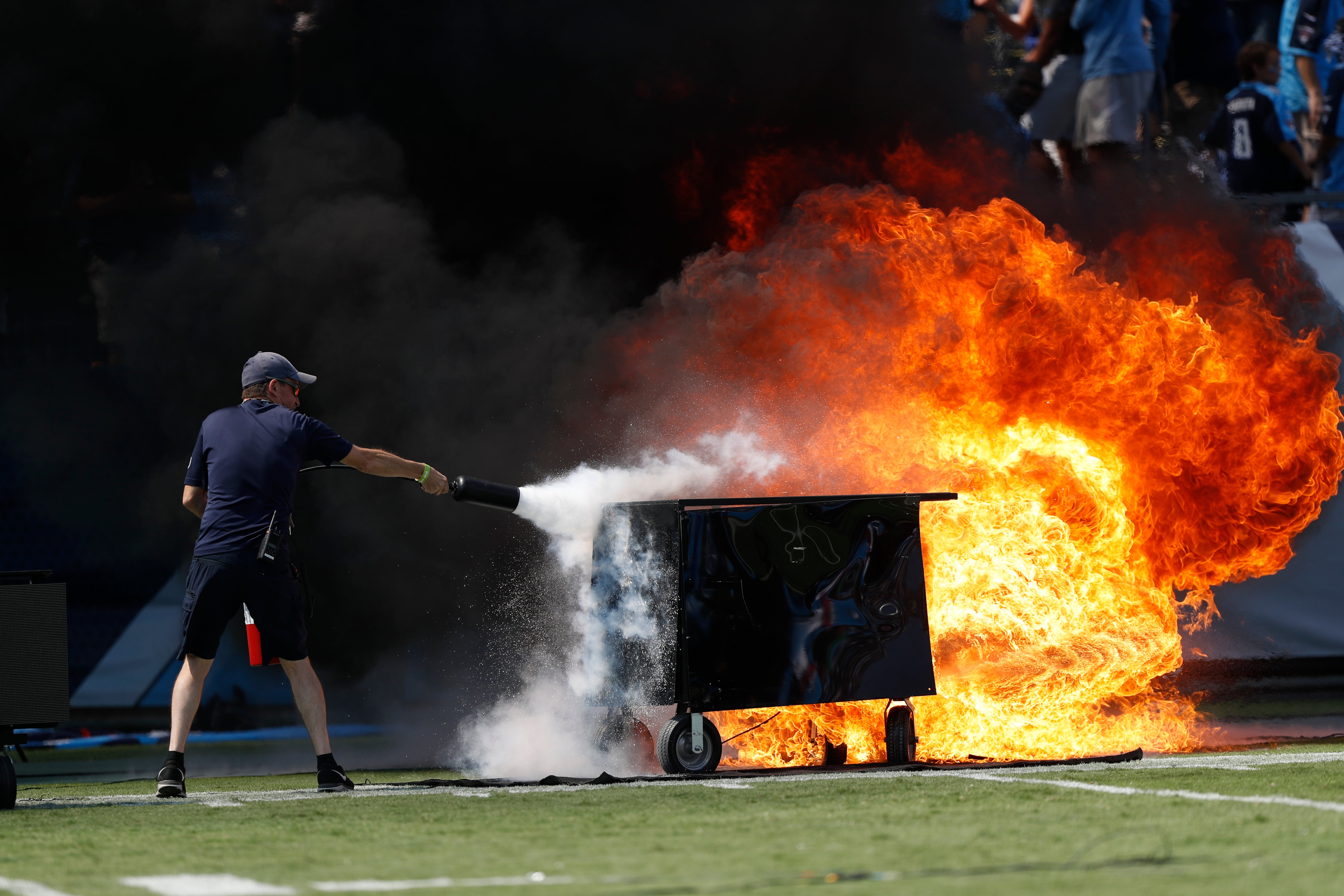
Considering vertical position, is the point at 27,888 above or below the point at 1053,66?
below

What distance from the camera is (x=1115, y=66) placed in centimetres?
1123

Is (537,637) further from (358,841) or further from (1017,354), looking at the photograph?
(358,841)

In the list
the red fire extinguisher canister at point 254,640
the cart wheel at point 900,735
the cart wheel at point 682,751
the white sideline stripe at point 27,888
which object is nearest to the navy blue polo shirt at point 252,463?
the red fire extinguisher canister at point 254,640

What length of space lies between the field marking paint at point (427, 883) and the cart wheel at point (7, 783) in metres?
2.51

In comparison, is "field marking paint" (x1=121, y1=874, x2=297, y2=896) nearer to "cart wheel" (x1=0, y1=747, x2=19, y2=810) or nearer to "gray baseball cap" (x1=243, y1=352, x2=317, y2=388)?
"cart wheel" (x1=0, y1=747, x2=19, y2=810)

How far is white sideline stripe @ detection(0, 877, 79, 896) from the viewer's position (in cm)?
364

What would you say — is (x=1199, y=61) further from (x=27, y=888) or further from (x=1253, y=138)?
(x=27, y=888)

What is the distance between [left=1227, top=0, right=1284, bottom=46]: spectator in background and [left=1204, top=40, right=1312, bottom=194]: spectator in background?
0.69ft

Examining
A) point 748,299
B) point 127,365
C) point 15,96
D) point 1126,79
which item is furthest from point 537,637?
point 1126,79

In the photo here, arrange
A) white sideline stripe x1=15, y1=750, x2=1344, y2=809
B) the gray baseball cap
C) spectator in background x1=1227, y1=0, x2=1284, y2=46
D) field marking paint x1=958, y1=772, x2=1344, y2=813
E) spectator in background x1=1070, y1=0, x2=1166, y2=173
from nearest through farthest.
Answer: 1. field marking paint x1=958, y1=772, x2=1344, y2=813
2. white sideline stripe x1=15, y1=750, x2=1344, y2=809
3. the gray baseball cap
4. spectator in background x1=1070, y1=0, x2=1166, y2=173
5. spectator in background x1=1227, y1=0, x2=1284, y2=46

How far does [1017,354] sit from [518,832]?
4.23m

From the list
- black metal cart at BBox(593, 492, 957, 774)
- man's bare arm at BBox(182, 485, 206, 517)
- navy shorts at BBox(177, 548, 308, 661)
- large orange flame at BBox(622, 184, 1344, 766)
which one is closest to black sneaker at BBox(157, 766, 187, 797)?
navy shorts at BBox(177, 548, 308, 661)

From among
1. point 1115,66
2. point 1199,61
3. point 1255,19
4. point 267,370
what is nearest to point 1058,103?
point 1115,66

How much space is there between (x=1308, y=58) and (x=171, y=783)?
10.4m
